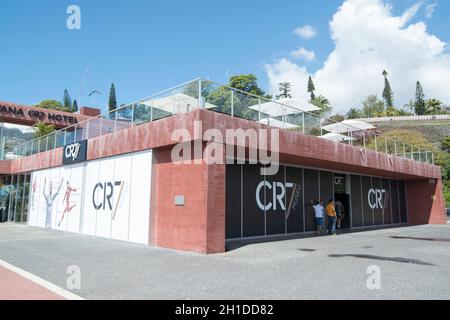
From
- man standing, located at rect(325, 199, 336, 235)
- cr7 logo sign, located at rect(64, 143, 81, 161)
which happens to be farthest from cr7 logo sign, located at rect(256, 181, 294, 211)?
cr7 logo sign, located at rect(64, 143, 81, 161)

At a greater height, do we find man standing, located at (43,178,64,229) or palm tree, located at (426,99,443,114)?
palm tree, located at (426,99,443,114)

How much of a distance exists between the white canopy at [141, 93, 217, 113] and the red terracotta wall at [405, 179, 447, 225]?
71.7 feet

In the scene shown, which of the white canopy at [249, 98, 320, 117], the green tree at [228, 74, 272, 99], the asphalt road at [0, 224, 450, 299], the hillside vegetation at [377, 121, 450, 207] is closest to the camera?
the asphalt road at [0, 224, 450, 299]

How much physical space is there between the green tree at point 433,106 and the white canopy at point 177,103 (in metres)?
81.7

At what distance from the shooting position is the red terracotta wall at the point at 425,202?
2625cm

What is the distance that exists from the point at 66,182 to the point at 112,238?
6.02 meters

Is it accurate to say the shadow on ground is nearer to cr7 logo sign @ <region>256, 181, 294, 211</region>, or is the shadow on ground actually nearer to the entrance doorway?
cr7 logo sign @ <region>256, 181, 294, 211</region>

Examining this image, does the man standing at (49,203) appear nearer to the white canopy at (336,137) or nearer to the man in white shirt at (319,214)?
the man in white shirt at (319,214)

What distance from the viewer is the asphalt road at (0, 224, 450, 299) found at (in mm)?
6219

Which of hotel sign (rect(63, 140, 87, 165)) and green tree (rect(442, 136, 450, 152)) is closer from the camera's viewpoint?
hotel sign (rect(63, 140, 87, 165))

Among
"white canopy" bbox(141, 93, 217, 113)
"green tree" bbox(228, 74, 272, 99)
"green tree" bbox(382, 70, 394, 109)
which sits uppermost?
"green tree" bbox(382, 70, 394, 109)

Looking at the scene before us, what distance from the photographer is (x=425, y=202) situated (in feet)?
88.2

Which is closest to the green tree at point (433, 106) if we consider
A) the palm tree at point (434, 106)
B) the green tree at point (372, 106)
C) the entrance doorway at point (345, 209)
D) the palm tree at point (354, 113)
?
the palm tree at point (434, 106)

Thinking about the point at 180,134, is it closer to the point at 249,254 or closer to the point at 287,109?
the point at 249,254
